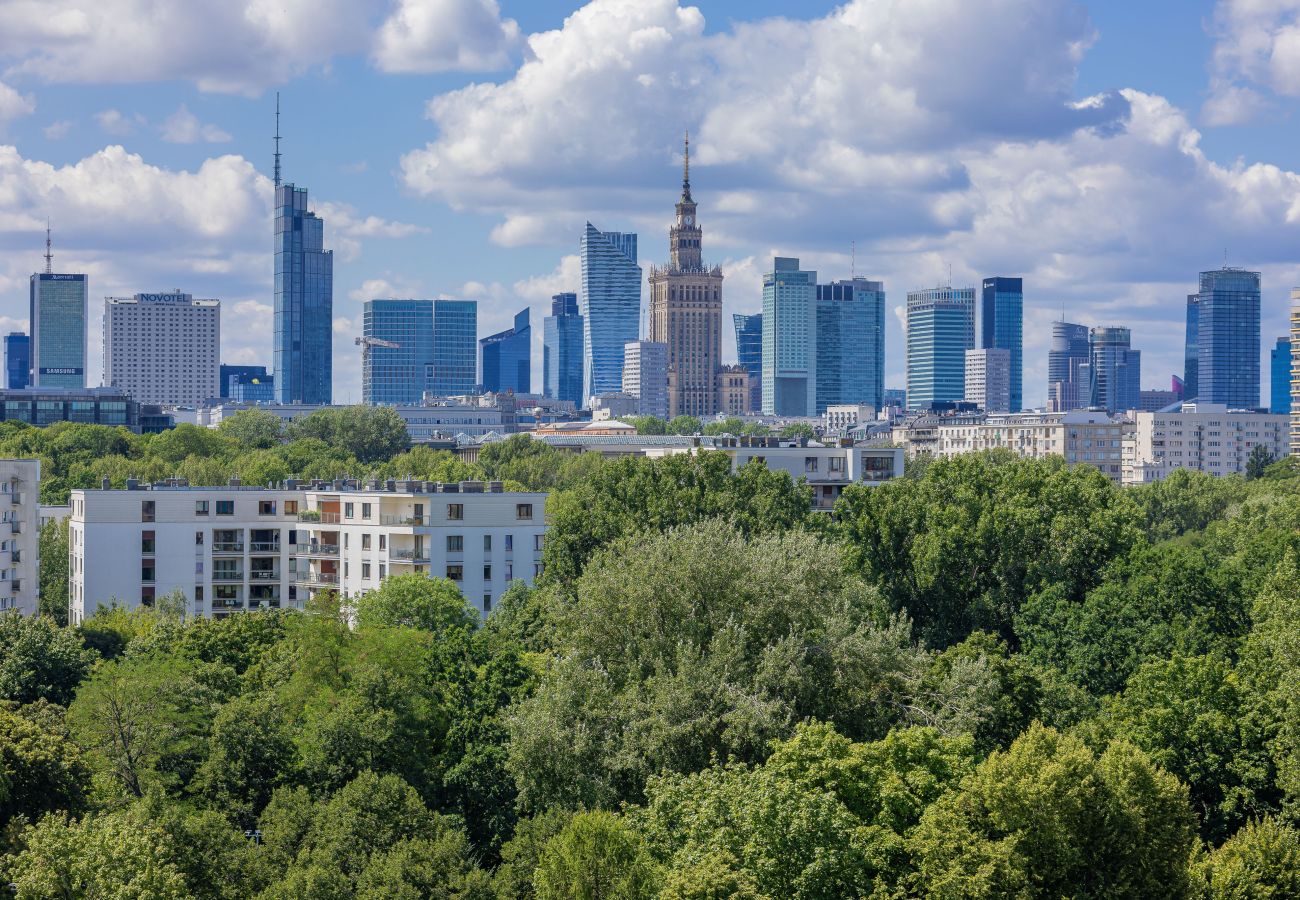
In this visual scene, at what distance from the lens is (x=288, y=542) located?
347ft

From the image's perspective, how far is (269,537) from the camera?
4156 inches

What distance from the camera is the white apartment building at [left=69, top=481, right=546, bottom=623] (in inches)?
3848

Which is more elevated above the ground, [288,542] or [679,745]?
[288,542]

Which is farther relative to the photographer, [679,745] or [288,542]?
[288,542]

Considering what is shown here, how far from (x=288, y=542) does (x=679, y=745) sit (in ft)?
202

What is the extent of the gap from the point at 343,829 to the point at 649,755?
7923mm

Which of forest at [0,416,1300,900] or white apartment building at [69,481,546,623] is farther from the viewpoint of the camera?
white apartment building at [69,481,546,623]

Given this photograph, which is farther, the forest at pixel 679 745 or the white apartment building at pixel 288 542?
the white apartment building at pixel 288 542

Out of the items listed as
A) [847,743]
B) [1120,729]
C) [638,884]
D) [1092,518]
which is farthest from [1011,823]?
[1092,518]

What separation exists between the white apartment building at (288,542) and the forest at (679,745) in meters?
19.9

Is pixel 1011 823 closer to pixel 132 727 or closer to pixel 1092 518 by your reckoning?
pixel 132 727

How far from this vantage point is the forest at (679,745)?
41.6 m

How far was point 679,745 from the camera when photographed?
158 ft

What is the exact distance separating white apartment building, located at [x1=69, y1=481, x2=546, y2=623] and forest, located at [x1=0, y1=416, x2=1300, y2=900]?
19.9m
